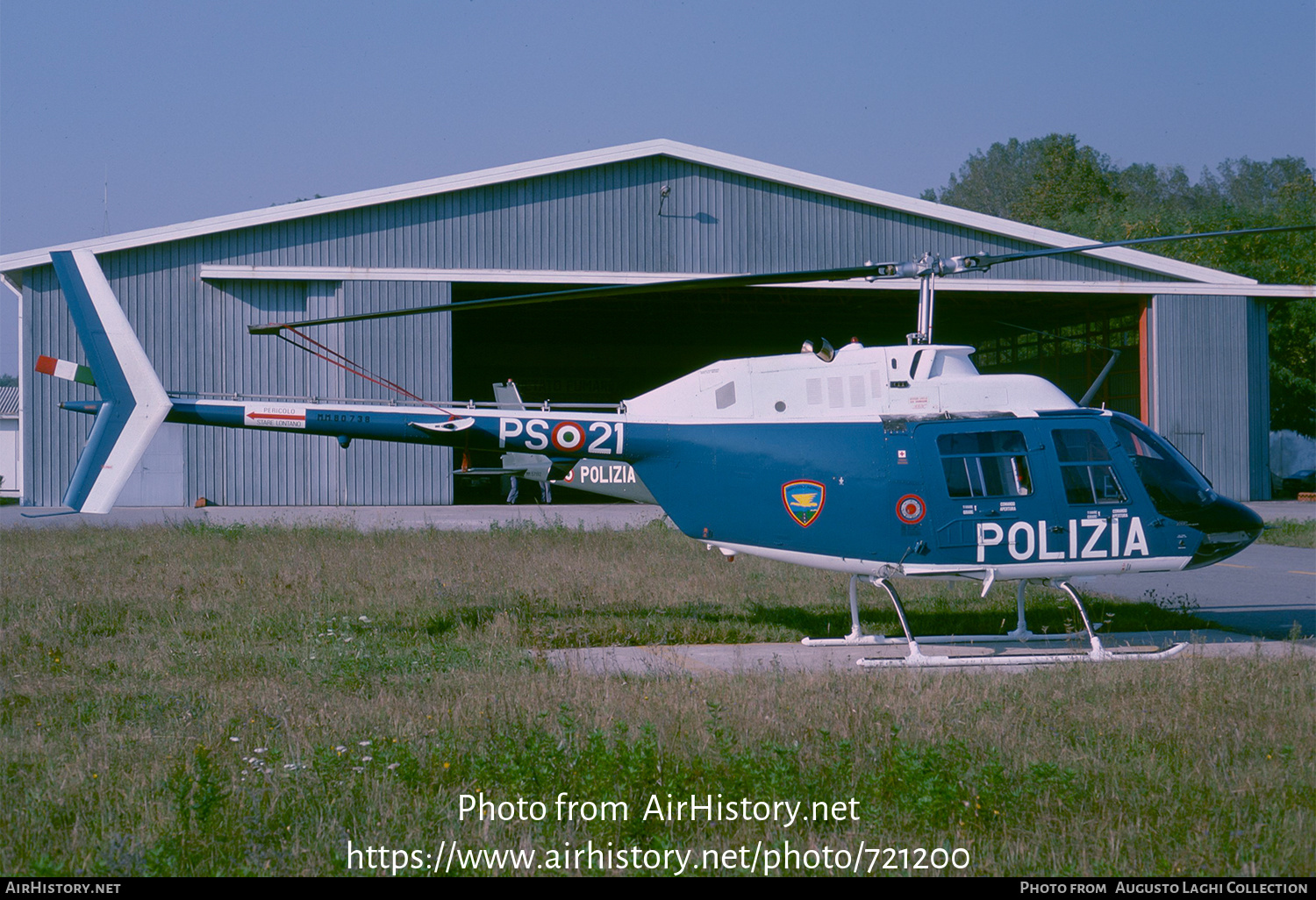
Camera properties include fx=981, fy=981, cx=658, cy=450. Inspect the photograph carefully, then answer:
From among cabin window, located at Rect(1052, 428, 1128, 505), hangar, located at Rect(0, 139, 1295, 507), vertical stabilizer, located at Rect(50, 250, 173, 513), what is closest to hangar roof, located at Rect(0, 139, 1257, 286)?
hangar, located at Rect(0, 139, 1295, 507)

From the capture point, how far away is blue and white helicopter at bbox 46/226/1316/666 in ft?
28.9

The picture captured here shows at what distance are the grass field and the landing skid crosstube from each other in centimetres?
54

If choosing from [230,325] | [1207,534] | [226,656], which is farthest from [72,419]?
[1207,534]

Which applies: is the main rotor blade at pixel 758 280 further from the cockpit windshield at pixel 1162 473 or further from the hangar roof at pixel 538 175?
the hangar roof at pixel 538 175

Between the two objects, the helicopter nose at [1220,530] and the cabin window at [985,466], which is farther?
the helicopter nose at [1220,530]

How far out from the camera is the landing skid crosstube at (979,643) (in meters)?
8.44

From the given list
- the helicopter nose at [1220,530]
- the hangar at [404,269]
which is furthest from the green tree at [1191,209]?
the helicopter nose at [1220,530]

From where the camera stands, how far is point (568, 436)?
966 centimetres

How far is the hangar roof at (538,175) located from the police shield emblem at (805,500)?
18283 millimetres

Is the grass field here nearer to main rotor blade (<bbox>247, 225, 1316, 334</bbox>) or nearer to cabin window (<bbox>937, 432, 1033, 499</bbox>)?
cabin window (<bbox>937, 432, 1033, 499</bbox>)

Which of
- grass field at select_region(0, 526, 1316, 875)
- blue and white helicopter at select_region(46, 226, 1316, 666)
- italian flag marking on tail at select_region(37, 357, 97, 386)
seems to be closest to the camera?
grass field at select_region(0, 526, 1316, 875)

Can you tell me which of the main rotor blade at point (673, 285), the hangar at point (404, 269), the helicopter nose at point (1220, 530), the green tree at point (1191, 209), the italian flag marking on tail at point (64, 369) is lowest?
the helicopter nose at point (1220, 530)

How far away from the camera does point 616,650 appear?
922 cm

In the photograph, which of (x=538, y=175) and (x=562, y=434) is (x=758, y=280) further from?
(x=538, y=175)
